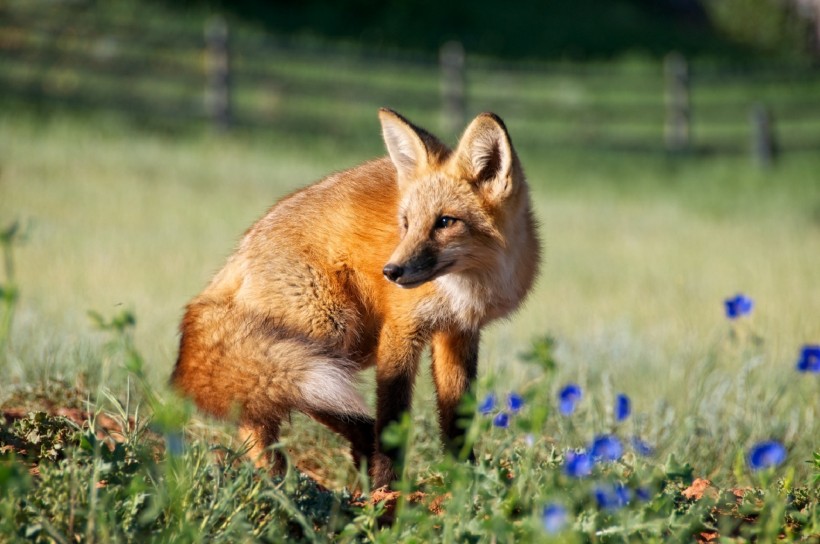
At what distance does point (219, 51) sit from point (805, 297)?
1407cm

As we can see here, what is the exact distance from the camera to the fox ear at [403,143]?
13.4ft

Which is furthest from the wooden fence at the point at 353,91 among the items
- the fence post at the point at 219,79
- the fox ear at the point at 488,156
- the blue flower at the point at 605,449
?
the blue flower at the point at 605,449

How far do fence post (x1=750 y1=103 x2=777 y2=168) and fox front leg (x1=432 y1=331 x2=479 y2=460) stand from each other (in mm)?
17969

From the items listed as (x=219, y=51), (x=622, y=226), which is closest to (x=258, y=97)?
(x=219, y=51)

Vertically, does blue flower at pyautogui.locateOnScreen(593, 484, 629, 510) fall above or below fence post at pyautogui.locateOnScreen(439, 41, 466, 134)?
below

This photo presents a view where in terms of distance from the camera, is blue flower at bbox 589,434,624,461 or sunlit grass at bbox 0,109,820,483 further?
sunlit grass at bbox 0,109,820,483

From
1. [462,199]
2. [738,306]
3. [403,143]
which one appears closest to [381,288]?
[462,199]

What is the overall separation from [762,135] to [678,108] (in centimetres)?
233

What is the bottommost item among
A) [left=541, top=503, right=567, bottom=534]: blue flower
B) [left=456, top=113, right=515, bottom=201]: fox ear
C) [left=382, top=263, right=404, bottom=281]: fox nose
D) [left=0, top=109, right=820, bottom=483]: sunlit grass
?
[left=0, top=109, right=820, bottom=483]: sunlit grass

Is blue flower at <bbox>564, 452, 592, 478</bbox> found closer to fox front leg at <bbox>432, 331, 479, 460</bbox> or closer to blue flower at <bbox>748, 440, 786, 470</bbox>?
blue flower at <bbox>748, 440, 786, 470</bbox>

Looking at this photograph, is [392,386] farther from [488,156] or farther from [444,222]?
[488,156]

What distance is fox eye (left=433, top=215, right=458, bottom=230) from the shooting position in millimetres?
3859

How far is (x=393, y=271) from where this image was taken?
3525 mm

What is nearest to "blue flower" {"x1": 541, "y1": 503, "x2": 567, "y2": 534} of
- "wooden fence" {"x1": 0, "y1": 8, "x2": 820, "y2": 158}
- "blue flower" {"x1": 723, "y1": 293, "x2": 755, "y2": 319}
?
"blue flower" {"x1": 723, "y1": 293, "x2": 755, "y2": 319}
